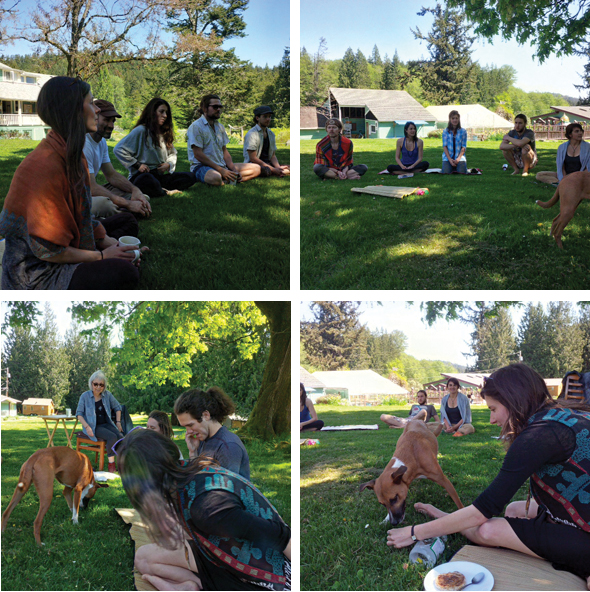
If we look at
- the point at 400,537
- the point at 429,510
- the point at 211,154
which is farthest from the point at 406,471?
the point at 211,154

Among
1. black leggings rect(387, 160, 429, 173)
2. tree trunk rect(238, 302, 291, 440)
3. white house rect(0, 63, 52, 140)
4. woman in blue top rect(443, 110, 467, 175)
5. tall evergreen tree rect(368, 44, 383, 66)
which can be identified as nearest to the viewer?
tree trunk rect(238, 302, 291, 440)

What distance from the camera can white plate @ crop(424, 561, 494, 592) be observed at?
2547mm

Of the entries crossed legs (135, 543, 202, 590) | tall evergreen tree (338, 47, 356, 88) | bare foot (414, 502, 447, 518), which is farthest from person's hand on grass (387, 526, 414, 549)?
tall evergreen tree (338, 47, 356, 88)

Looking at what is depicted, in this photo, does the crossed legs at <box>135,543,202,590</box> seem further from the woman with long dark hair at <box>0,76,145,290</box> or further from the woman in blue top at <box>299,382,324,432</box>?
the woman with long dark hair at <box>0,76,145,290</box>

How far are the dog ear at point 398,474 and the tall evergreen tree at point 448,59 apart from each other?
4398 mm

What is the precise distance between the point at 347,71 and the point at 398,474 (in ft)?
11.5

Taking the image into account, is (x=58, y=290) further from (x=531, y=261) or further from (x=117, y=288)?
(x=531, y=261)

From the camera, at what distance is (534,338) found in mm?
3900

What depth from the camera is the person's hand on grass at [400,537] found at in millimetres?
2829

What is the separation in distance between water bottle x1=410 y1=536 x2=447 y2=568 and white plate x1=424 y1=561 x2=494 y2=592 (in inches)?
2.8

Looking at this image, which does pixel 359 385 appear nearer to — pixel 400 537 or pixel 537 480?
pixel 400 537

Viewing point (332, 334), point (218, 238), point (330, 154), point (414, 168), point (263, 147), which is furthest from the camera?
point (414, 168)

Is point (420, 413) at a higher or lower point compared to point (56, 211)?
lower

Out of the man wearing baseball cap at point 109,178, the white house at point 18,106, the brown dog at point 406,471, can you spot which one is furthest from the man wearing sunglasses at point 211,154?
the brown dog at point 406,471
